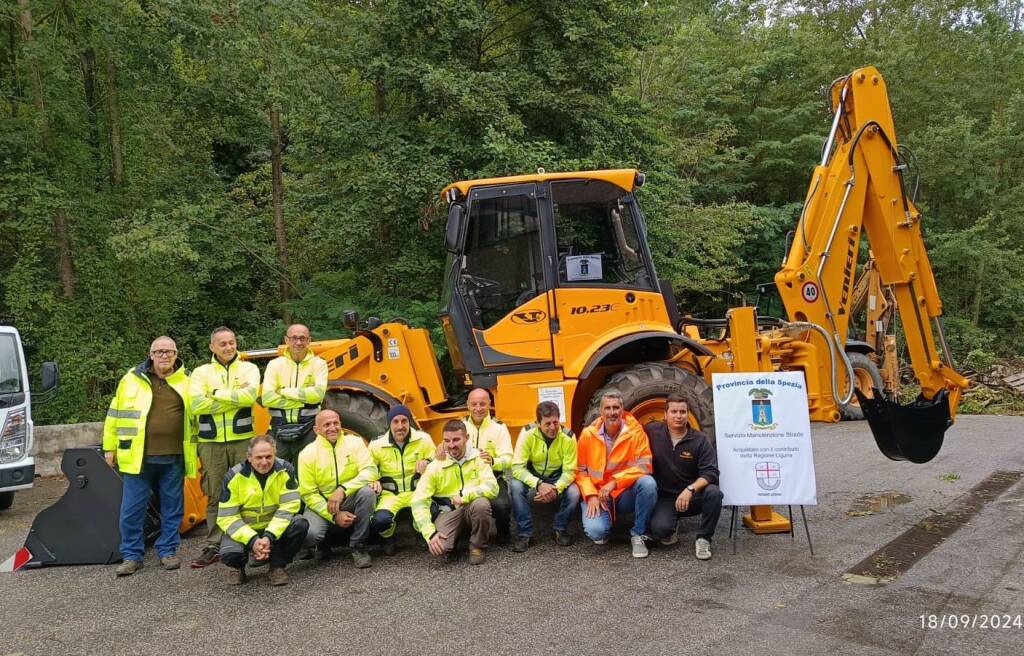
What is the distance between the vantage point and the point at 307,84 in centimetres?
1093

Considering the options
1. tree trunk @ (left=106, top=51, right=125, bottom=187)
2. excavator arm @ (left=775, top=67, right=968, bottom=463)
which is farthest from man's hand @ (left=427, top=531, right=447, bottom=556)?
tree trunk @ (left=106, top=51, right=125, bottom=187)

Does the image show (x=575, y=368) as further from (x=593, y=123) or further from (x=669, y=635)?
(x=593, y=123)

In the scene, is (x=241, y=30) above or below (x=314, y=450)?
above

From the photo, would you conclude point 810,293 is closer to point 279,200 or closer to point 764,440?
point 764,440

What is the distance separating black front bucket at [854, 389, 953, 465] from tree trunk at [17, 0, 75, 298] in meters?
10.9

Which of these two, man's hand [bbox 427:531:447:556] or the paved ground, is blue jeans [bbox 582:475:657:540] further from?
man's hand [bbox 427:531:447:556]

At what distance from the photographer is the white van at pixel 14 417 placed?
723cm

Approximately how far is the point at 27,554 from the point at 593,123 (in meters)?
8.77

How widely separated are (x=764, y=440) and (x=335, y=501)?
3.11 metres

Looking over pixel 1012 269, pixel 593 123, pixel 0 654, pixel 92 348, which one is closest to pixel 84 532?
pixel 0 654

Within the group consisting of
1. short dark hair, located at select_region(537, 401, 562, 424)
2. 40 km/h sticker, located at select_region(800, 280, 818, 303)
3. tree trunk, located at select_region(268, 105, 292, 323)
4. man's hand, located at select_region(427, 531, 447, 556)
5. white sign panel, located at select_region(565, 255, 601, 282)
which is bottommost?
man's hand, located at select_region(427, 531, 447, 556)

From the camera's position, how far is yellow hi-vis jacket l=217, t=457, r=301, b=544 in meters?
4.82

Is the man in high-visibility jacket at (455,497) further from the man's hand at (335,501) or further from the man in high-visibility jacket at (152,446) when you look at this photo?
the man in high-visibility jacket at (152,446)

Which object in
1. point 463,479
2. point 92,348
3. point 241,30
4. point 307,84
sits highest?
point 241,30
